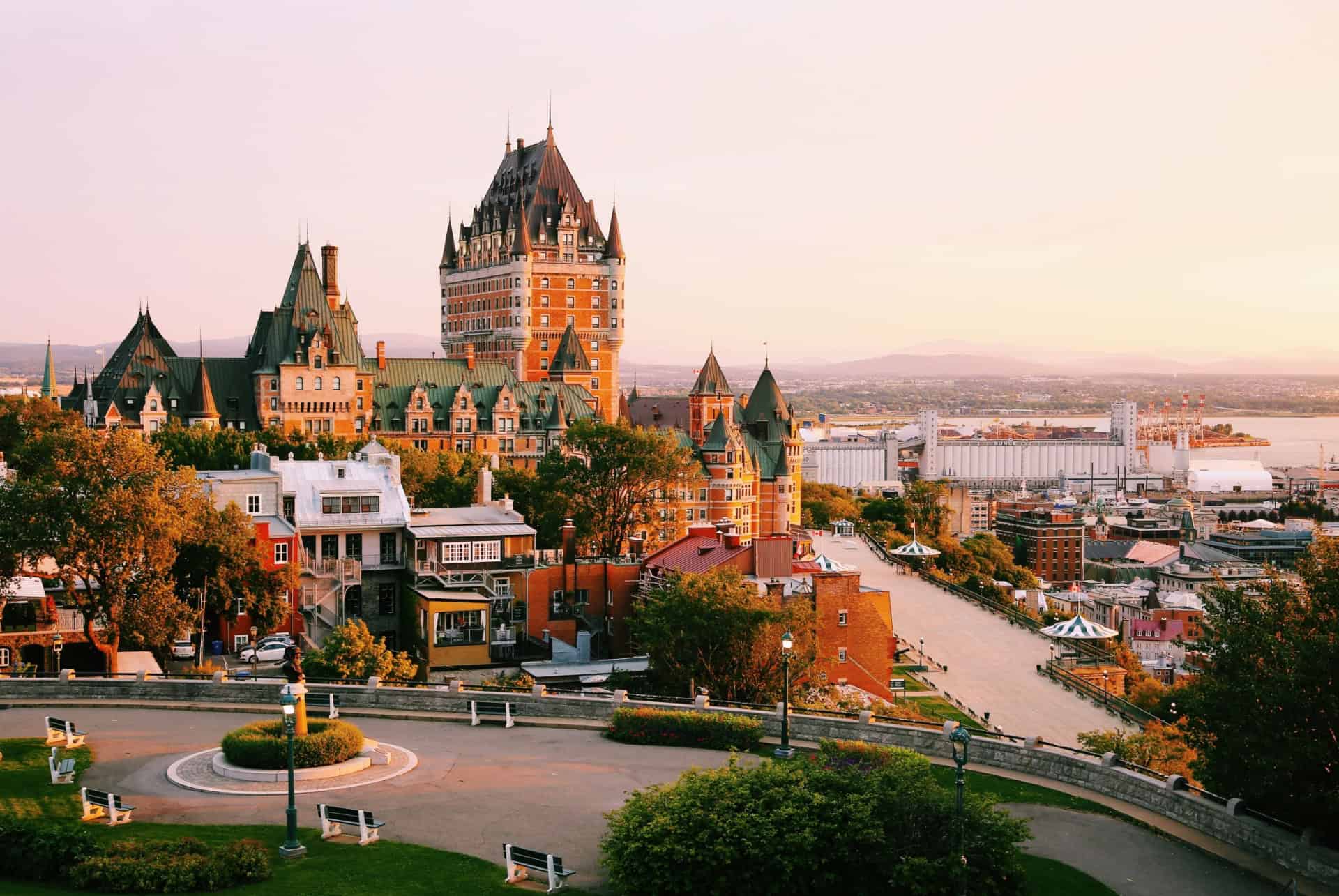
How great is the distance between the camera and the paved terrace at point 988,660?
59594 mm

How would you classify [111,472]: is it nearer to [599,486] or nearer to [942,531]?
[599,486]

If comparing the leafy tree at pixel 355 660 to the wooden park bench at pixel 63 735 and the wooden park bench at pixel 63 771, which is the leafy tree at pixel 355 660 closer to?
the wooden park bench at pixel 63 735

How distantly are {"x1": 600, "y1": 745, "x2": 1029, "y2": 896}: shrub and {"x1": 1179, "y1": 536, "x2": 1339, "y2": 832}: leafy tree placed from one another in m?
4.62

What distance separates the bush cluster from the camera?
22578 mm

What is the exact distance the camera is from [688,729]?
3291cm

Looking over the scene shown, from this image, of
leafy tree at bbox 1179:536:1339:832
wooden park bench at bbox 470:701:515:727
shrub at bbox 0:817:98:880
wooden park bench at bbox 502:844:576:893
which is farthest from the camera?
wooden park bench at bbox 470:701:515:727

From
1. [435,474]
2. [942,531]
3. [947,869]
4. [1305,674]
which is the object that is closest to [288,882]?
[947,869]

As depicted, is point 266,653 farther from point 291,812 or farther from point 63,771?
point 291,812

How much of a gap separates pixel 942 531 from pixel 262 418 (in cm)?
7701

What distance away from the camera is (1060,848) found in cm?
2544

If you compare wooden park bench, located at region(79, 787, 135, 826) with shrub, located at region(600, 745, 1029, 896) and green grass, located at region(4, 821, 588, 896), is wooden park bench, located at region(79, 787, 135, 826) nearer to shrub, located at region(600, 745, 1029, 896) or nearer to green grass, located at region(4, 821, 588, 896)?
green grass, located at region(4, 821, 588, 896)

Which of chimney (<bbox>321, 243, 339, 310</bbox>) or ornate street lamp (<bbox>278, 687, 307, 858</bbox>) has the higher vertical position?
chimney (<bbox>321, 243, 339, 310</bbox>)

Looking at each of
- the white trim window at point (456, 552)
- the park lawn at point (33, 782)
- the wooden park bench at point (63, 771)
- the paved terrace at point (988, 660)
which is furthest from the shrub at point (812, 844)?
the paved terrace at point (988, 660)

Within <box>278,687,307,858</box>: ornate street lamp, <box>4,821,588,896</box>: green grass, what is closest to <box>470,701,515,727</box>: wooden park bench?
<box>4,821,588,896</box>: green grass
